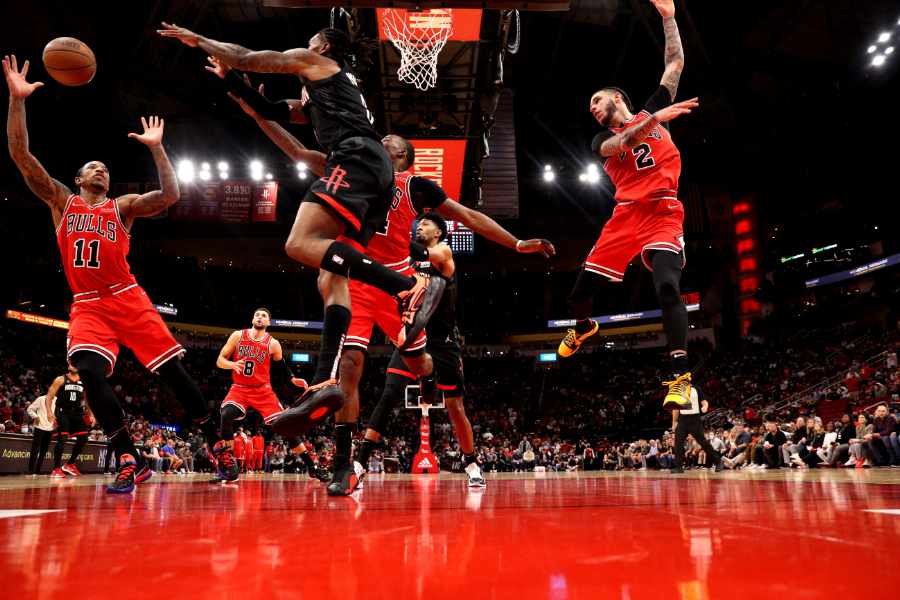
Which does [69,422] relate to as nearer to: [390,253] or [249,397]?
[249,397]

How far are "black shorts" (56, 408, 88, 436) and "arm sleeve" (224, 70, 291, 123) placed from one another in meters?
7.54

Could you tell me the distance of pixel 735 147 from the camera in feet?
75.2

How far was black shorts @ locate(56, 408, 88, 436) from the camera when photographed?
8789 mm

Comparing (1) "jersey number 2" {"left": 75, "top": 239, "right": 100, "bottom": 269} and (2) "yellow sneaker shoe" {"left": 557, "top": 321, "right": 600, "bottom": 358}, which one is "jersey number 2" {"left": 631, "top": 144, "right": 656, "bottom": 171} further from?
(1) "jersey number 2" {"left": 75, "top": 239, "right": 100, "bottom": 269}

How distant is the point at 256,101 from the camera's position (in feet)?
10.4

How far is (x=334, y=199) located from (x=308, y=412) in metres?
0.93

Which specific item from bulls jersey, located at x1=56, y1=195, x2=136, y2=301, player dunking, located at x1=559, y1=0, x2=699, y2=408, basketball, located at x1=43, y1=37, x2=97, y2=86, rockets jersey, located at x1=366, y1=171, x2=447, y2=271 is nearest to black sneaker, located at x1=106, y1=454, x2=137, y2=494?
bulls jersey, located at x1=56, y1=195, x2=136, y2=301

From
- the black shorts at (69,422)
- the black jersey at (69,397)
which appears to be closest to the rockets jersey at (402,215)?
the black jersey at (69,397)

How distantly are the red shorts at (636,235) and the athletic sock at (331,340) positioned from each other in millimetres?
1855

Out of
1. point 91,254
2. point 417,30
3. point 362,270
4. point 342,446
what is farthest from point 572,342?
point 417,30

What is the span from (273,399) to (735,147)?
21.8m

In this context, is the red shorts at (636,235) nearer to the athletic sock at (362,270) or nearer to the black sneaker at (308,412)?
the athletic sock at (362,270)

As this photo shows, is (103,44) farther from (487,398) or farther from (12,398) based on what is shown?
(487,398)

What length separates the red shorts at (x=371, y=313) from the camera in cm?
369
